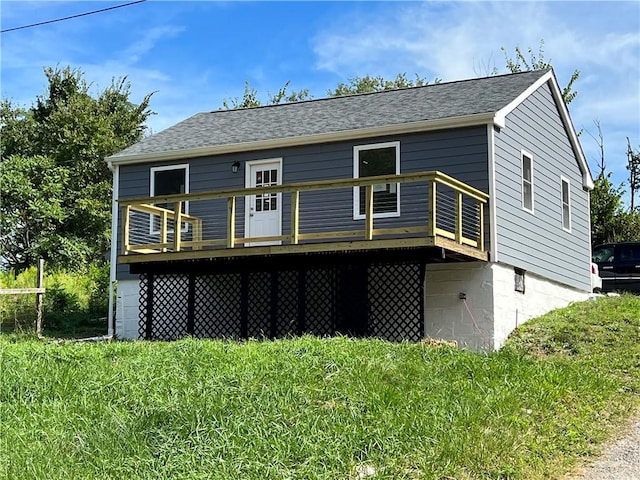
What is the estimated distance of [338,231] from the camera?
47.0 feet

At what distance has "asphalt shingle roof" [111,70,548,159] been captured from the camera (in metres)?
14.8

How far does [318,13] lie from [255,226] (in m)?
4.86

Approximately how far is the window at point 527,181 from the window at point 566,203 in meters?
2.15

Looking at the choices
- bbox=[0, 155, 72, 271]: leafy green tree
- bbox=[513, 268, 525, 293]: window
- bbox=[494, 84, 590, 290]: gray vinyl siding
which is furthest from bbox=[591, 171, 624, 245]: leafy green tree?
bbox=[0, 155, 72, 271]: leafy green tree

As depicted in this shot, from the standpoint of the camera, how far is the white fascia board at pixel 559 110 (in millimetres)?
14227

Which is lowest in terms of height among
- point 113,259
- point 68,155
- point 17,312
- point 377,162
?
point 17,312

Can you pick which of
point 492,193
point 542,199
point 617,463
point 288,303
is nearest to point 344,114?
point 492,193

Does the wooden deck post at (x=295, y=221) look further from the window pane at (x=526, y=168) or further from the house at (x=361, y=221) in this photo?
the window pane at (x=526, y=168)

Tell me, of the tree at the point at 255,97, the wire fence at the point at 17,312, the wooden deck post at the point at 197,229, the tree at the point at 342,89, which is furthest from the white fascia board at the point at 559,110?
the tree at the point at 255,97

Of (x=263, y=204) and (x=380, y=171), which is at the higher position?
(x=380, y=171)

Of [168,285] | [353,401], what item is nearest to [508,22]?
[168,285]

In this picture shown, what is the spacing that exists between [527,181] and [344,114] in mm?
3861

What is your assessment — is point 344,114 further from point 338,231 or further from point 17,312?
point 17,312

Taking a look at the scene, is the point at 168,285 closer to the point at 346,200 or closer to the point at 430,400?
the point at 346,200
